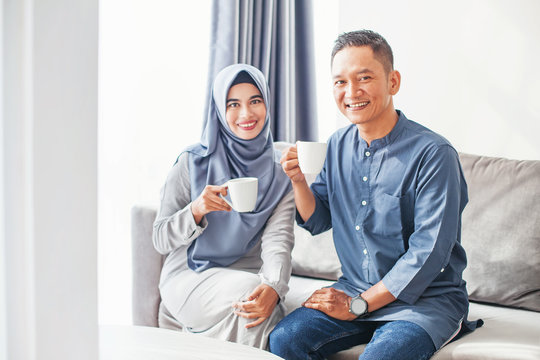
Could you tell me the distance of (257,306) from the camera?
157cm

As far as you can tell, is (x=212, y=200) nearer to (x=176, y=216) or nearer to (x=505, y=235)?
(x=176, y=216)

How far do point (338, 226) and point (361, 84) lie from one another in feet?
1.56

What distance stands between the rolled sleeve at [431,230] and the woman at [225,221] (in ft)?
1.30

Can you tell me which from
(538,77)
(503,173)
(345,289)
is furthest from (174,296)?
(538,77)

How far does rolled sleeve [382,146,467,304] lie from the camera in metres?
1.49

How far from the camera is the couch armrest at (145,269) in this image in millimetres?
1964

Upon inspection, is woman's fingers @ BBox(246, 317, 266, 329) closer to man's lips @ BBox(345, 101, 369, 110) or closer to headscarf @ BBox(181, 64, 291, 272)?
headscarf @ BBox(181, 64, 291, 272)

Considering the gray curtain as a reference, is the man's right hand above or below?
below

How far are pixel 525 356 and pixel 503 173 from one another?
721 millimetres

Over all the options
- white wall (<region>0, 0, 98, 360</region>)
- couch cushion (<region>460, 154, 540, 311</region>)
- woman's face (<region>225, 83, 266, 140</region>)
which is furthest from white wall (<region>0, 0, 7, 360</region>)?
couch cushion (<region>460, 154, 540, 311</region>)

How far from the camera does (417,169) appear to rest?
5.09 feet

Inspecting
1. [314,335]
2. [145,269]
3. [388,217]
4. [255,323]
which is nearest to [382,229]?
[388,217]

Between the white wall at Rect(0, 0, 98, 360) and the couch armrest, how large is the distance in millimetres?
1655

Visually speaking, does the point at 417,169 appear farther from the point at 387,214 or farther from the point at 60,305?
the point at 60,305
